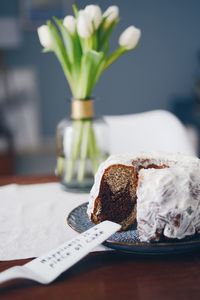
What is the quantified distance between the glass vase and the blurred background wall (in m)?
2.33

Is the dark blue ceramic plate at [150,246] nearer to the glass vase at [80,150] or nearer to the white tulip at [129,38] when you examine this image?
the glass vase at [80,150]

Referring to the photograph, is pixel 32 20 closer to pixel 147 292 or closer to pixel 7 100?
pixel 7 100

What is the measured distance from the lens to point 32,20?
11.5ft

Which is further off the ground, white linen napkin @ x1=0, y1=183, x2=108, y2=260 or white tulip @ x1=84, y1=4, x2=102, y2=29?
white tulip @ x1=84, y1=4, x2=102, y2=29

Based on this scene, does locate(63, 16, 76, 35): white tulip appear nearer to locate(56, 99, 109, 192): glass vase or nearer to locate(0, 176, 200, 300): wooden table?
locate(56, 99, 109, 192): glass vase

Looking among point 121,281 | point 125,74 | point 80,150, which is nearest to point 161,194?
point 121,281

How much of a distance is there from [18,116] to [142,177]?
2.87 meters

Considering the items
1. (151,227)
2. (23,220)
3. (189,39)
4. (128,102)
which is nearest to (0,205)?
(23,220)

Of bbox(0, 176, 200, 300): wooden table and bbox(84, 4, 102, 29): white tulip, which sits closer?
bbox(0, 176, 200, 300): wooden table

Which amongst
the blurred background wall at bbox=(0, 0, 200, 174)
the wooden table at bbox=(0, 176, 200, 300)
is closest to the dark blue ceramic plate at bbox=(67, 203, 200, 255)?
the wooden table at bbox=(0, 176, 200, 300)

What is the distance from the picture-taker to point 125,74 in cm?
379

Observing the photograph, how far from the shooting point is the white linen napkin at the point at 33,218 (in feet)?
2.71

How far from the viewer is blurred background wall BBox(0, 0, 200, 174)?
11.5 ft

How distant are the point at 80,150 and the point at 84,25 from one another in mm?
316
